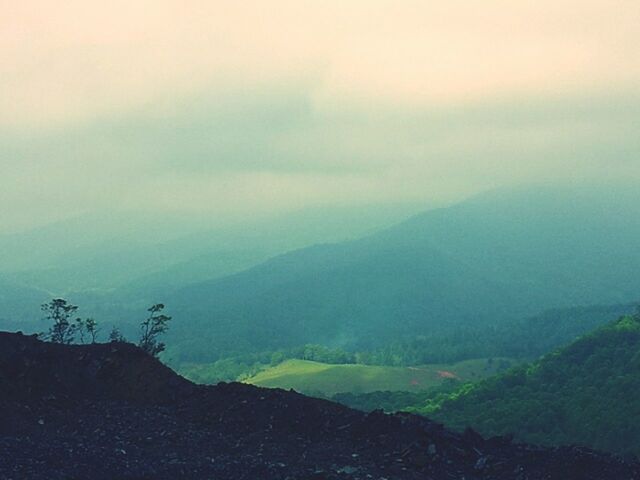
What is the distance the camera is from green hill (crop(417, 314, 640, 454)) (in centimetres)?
9531

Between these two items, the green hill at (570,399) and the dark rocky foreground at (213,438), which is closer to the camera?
the dark rocky foreground at (213,438)

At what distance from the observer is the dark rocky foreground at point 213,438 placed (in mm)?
17469

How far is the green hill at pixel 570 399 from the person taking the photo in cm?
9531

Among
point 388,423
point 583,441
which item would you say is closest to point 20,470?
point 388,423

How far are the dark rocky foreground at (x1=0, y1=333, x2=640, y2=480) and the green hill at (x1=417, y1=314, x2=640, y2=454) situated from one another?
73356 millimetres

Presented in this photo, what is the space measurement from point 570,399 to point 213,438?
102561 millimetres

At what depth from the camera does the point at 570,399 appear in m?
110

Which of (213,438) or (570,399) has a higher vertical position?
(213,438)

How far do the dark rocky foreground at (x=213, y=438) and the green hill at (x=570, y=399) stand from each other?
73356 millimetres

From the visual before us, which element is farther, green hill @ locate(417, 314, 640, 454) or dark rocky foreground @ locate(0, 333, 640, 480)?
green hill @ locate(417, 314, 640, 454)

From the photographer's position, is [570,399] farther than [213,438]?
Yes

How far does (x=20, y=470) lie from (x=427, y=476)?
10.1 m

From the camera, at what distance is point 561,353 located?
456 feet

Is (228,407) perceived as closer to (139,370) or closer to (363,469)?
(139,370)
